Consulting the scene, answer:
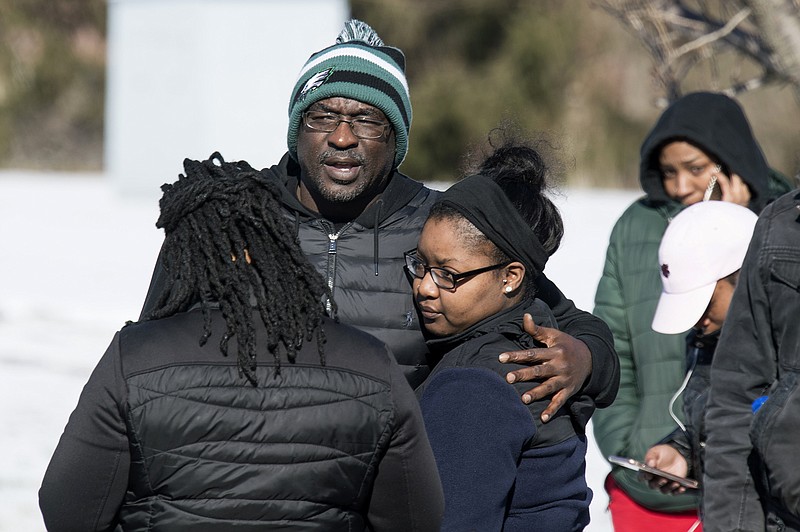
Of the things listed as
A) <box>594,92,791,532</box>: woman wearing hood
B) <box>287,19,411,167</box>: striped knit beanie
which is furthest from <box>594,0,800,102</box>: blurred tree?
<box>287,19,411,167</box>: striped knit beanie

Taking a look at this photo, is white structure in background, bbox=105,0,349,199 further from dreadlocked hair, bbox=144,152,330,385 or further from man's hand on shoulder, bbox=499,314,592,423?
dreadlocked hair, bbox=144,152,330,385

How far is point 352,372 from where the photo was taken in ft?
6.77

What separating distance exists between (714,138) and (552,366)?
1.64m

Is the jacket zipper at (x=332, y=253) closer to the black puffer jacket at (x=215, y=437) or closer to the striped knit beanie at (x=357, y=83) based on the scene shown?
the striped knit beanie at (x=357, y=83)

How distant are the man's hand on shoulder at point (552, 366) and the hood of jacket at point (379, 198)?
650 millimetres

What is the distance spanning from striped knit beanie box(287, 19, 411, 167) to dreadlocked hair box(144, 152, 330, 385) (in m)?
0.74

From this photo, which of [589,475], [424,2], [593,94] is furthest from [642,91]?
[589,475]

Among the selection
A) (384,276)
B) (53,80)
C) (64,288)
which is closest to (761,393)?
(384,276)

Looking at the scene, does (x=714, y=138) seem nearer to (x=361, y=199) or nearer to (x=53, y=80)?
(x=361, y=199)

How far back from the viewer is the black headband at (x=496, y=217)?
2.47 m

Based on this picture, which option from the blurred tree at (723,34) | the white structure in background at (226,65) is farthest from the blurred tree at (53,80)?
the blurred tree at (723,34)

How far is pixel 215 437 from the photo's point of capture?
2.00m

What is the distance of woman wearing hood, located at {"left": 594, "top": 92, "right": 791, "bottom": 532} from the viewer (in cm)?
354

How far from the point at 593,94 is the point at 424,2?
4.11 meters
